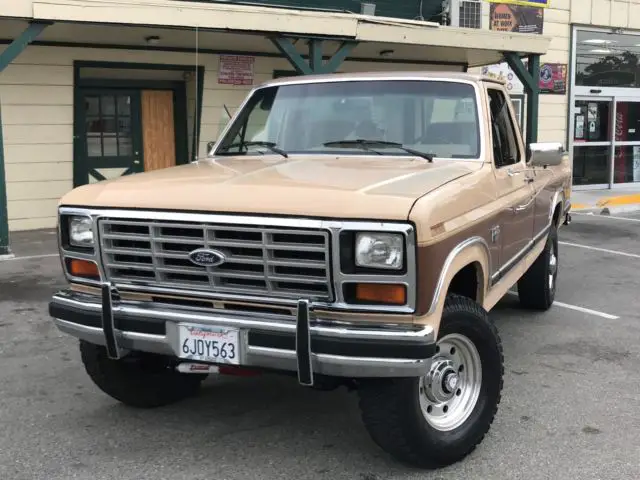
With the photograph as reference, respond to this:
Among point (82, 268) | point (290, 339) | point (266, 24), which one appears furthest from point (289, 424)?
point (266, 24)

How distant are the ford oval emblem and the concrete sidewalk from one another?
12222 mm

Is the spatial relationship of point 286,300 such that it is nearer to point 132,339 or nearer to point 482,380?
point 132,339

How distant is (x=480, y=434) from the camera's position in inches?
146

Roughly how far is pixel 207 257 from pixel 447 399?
1391mm

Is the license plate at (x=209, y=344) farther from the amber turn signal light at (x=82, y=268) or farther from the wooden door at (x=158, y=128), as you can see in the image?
the wooden door at (x=158, y=128)

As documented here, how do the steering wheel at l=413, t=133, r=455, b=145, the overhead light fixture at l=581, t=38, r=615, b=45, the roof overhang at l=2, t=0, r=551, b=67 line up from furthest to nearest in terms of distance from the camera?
the overhead light fixture at l=581, t=38, r=615, b=45, the roof overhang at l=2, t=0, r=551, b=67, the steering wheel at l=413, t=133, r=455, b=145

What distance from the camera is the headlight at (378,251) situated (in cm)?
310

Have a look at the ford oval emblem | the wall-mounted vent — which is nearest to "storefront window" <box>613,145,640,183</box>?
the wall-mounted vent

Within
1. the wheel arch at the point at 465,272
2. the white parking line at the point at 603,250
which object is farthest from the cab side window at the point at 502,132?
the white parking line at the point at 603,250

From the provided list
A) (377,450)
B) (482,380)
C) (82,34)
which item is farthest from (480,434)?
(82,34)

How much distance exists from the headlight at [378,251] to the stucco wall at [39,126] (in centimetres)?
921

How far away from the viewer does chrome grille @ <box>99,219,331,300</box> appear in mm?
3203

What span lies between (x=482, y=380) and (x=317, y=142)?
1.82 m

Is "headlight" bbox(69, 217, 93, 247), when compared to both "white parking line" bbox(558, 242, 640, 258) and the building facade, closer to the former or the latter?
the building facade
